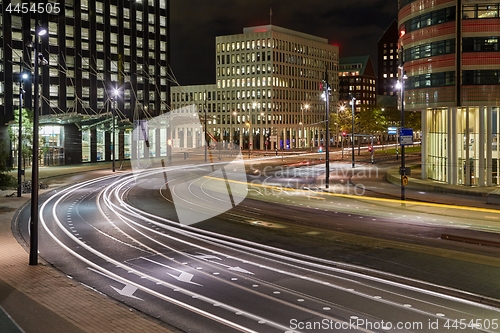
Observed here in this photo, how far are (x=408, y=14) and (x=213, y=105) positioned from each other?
328 ft

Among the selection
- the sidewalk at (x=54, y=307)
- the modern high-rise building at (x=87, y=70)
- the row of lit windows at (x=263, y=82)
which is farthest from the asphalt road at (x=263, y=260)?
the row of lit windows at (x=263, y=82)

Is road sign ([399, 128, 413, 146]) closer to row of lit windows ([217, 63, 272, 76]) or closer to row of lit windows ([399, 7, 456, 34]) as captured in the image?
row of lit windows ([399, 7, 456, 34])

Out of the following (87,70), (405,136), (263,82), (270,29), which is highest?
(270,29)

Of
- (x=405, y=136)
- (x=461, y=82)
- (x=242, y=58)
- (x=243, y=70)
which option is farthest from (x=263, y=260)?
(x=242, y=58)

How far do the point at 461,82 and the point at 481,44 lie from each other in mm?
3126

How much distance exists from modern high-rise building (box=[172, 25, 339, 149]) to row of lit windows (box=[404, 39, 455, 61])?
8219 cm

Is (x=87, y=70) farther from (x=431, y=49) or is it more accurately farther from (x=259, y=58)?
(x=259, y=58)

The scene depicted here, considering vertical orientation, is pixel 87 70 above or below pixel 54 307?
above

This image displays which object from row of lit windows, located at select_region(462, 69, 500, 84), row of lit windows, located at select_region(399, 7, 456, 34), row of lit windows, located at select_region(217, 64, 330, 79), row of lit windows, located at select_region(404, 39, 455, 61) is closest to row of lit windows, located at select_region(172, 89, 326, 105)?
row of lit windows, located at select_region(217, 64, 330, 79)

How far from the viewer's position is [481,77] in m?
41.1

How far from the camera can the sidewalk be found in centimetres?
1059

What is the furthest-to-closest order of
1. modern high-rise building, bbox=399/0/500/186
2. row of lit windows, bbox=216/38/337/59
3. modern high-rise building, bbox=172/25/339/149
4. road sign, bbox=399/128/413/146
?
modern high-rise building, bbox=172/25/339/149
row of lit windows, bbox=216/38/337/59
modern high-rise building, bbox=399/0/500/186
road sign, bbox=399/128/413/146

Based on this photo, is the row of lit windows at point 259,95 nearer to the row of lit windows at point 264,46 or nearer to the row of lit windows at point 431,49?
the row of lit windows at point 264,46

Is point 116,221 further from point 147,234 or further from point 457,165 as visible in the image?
point 457,165
